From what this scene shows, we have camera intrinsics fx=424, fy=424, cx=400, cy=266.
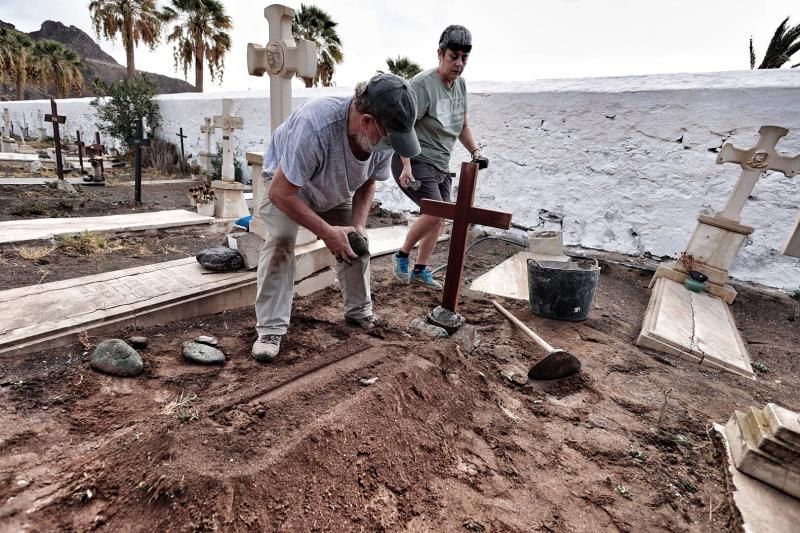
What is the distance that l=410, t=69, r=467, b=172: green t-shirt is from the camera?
3.08 meters

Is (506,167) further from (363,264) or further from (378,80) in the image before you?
(378,80)

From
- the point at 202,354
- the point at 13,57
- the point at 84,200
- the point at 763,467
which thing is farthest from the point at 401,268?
the point at 13,57

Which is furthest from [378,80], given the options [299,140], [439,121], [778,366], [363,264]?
[778,366]

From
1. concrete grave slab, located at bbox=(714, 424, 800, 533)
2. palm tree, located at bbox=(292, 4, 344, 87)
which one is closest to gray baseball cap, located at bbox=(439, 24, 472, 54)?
concrete grave slab, located at bbox=(714, 424, 800, 533)

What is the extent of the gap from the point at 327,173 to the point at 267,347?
98 cm

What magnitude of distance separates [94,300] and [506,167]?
4.74 metres

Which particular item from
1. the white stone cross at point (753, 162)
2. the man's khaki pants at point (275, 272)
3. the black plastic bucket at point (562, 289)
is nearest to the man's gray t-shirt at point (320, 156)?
the man's khaki pants at point (275, 272)

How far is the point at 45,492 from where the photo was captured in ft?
4.21

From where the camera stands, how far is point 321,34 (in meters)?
15.3

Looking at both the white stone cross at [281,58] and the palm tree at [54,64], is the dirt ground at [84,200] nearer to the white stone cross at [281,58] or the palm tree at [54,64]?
the white stone cross at [281,58]

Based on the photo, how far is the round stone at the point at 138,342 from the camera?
7.43 ft

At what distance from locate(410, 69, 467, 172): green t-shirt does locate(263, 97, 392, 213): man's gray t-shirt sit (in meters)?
0.89

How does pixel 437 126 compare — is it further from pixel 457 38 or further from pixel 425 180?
pixel 457 38

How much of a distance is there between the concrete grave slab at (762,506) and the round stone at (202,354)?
2.31 meters
